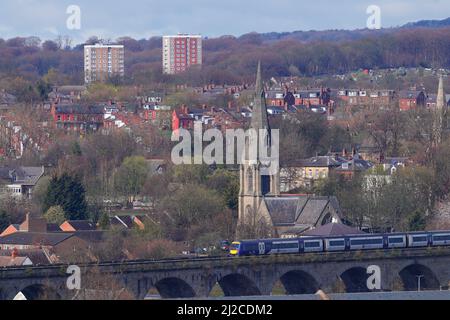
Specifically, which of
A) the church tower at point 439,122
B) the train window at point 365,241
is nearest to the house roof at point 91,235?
the train window at point 365,241

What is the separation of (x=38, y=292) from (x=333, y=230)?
12.7 m

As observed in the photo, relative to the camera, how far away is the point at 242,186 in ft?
181

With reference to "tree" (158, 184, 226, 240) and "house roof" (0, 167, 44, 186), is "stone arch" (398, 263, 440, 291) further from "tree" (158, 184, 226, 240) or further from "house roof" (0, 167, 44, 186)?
"house roof" (0, 167, 44, 186)

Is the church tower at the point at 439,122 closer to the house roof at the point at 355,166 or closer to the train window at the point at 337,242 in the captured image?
the house roof at the point at 355,166

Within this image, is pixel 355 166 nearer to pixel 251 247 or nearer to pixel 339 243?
pixel 339 243

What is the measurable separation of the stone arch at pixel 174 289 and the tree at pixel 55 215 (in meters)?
12.0

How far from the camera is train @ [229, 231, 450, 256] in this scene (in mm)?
45531

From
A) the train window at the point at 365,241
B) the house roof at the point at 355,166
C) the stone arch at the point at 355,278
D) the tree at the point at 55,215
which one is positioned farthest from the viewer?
the house roof at the point at 355,166

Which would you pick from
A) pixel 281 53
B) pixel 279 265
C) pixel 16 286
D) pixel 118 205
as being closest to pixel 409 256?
pixel 279 265

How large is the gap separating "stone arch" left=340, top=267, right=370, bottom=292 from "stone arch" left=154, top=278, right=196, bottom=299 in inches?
184

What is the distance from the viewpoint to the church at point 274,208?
2093 inches

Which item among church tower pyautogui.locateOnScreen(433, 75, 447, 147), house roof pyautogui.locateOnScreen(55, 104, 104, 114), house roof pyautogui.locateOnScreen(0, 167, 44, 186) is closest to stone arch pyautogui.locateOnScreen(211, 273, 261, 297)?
house roof pyautogui.locateOnScreen(0, 167, 44, 186)

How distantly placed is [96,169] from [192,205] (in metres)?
14.9
